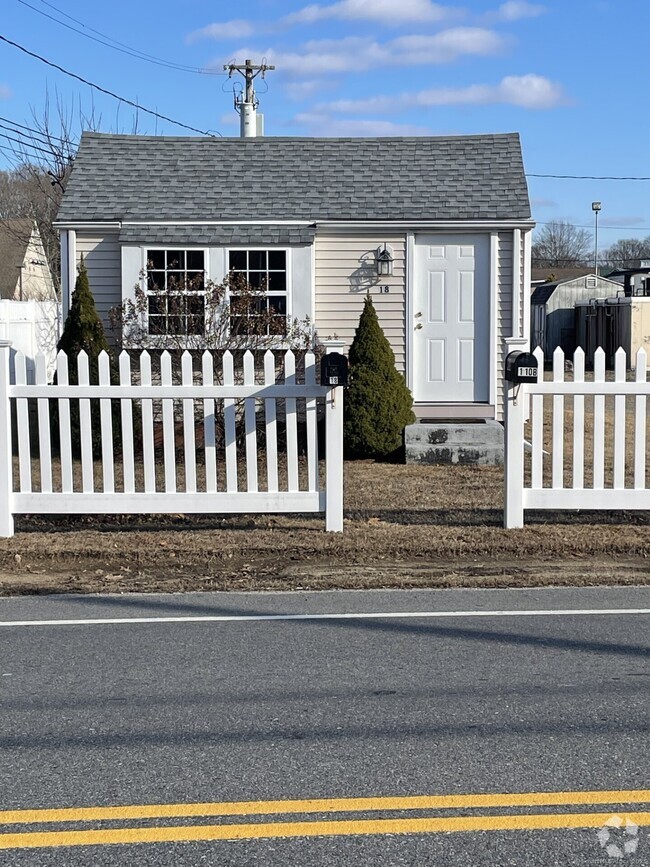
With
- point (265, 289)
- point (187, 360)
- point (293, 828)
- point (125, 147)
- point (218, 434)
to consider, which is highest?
point (125, 147)

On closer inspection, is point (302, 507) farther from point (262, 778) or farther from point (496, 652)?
point (262, 778)

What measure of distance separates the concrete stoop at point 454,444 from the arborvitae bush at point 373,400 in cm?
34

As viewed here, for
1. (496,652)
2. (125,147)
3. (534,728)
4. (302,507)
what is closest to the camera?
(534,728)

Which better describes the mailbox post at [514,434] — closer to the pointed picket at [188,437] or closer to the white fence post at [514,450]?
the white fence post at [514,450]

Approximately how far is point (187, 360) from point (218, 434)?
410cm

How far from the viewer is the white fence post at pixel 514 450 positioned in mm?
8852

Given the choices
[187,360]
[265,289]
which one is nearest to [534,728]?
[187,360]

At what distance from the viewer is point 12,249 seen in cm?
3869

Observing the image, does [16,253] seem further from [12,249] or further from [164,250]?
[164,250]

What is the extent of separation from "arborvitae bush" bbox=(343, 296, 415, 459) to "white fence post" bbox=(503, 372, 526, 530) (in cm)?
408

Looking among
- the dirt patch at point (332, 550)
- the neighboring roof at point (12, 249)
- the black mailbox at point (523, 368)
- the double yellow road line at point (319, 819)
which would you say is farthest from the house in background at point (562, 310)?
the double yellow road line at point (319, 819)

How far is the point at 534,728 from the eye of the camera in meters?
4.57

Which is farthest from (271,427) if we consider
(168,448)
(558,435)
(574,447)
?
(574,447)

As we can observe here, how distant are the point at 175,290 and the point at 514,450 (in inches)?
249
